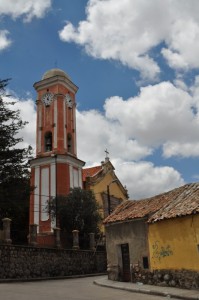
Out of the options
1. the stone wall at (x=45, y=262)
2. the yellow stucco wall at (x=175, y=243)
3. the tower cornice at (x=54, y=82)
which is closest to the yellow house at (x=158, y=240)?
the yellow stucco wall at (x=175, y=243)

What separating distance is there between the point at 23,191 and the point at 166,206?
12.3m

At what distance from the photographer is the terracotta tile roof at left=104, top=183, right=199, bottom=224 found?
1538cm

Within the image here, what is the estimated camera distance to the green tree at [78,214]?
3162 centimetres

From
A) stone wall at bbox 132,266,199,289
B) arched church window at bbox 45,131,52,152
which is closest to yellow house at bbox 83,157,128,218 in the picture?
arched church window at bbox 45,131,52,152

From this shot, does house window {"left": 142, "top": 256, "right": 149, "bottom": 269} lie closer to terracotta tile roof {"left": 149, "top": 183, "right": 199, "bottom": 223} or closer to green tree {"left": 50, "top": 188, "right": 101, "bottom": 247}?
terracotta tile roof {"left": 149, "top": 183, "right": 199, "bottom": 223}

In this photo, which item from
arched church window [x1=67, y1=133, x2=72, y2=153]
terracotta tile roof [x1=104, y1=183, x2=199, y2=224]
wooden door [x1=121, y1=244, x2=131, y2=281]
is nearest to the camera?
terracotta tile roof [x1=104, y1=183, x2=199, y2=224]

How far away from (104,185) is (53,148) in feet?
30.5

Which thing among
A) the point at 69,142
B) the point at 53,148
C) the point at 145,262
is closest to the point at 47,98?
the point at 69,142

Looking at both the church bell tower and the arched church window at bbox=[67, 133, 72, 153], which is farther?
the arched church window at bbox=[67, 133, 72, 153]

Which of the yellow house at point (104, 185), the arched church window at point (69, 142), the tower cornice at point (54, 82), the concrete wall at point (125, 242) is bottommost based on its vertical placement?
the concrete wall at point (125, 242)

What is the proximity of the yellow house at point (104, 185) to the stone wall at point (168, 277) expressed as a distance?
22534 millimetres

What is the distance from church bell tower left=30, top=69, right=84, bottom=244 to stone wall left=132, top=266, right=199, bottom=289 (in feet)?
55.4

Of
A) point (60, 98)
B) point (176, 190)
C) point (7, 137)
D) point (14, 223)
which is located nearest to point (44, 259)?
point (7, 137)

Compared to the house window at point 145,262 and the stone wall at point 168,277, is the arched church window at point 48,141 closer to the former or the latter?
the stone wall at point 168,277
